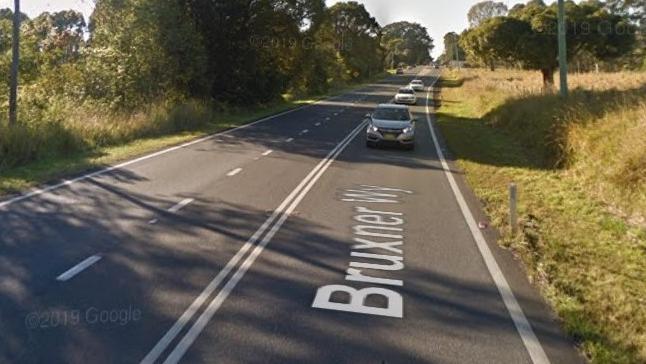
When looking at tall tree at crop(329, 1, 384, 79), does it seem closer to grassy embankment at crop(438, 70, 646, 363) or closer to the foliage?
the foliage

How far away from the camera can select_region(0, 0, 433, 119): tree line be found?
2275 cm

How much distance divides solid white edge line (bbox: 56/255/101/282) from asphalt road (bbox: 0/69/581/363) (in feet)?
0.11

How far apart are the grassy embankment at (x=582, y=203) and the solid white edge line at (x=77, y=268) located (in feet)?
16.3

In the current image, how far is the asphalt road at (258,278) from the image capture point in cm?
434

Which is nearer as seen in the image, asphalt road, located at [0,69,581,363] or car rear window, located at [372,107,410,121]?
asphalt road, located at [0,69,581,363]

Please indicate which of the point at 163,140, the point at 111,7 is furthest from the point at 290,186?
the point at 111,7

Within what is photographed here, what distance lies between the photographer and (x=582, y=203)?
31.6ft

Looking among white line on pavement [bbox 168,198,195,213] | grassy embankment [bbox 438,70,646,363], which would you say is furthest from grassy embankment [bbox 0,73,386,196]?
grassy embankment [bbox 438,70,646,363]

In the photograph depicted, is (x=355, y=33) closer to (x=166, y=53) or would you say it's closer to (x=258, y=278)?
(x=166, y=53)

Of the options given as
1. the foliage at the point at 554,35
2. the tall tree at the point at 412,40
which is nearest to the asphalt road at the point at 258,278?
the foliage at the point at 554,35

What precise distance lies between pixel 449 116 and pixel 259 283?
80.6 ft

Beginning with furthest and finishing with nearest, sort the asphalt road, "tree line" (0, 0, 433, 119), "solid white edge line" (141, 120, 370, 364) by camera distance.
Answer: "tree line" (0, 0, 433, 119)
the asphalt road
"solid white edge line" (141, 120, 370, 364)

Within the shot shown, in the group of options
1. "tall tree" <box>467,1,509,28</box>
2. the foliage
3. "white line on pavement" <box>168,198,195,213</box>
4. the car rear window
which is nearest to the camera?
"white line on pavement" <box>168,198,195,213</box>

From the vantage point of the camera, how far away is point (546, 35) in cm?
3028
